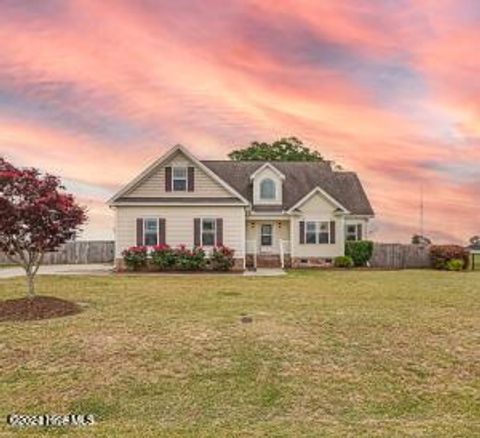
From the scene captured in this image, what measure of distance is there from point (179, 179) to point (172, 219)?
223 centimetres

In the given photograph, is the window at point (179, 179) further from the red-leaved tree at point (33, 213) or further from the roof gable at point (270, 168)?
the red-leaved tree at point (33, 213)

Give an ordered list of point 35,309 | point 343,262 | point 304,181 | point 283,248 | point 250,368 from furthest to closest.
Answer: point 304,181, point 283,248, point 343,262, point 35,309, point 250,368

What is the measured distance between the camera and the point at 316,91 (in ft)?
75.4

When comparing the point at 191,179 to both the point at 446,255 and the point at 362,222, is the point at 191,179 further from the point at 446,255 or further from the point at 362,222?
the point at 446,255

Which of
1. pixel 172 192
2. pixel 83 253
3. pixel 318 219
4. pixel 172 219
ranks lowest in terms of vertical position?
pixel 83 253

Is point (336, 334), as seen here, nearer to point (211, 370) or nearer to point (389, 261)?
point (211, 370)

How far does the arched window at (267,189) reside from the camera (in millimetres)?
38406

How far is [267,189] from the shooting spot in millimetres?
38406

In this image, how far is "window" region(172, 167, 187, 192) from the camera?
33.6 m

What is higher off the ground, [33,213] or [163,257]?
[33,213]

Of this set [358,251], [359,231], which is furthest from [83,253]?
[358,251]

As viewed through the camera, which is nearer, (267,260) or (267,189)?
(267,260)

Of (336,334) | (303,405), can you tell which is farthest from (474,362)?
(303,405)

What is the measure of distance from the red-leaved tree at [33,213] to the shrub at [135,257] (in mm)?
15514
